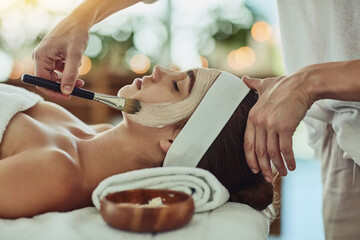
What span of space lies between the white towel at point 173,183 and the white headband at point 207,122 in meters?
0.11

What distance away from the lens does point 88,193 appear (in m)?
1.20

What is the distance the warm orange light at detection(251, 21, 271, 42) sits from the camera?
4.52 metres

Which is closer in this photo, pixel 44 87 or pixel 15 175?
pixel 15 175

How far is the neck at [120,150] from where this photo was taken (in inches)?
51.2

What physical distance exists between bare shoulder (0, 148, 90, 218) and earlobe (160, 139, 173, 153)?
289 millimetres

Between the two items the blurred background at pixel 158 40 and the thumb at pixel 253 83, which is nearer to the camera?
the thumb at pixel 253 83

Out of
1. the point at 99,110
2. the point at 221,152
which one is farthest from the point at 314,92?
the point at 99,110

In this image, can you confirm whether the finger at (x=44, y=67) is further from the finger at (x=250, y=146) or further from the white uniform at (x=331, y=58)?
the white uniform at (x=331, y=58)

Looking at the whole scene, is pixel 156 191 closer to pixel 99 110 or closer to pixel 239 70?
pixel 99 110

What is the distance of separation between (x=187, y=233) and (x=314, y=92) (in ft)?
1.71

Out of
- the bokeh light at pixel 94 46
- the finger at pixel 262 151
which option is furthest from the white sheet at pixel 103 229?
the bokeh light at pixel 94 46

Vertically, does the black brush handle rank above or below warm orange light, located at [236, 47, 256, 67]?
above

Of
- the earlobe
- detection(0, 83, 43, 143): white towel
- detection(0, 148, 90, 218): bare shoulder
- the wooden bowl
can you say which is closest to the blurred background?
detection(0, 83, 43, 143): white towel

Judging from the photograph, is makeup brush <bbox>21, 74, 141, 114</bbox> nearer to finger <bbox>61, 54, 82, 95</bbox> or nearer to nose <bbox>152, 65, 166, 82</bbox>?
finger <bbox>61, 54, 82, 95</bbox>
